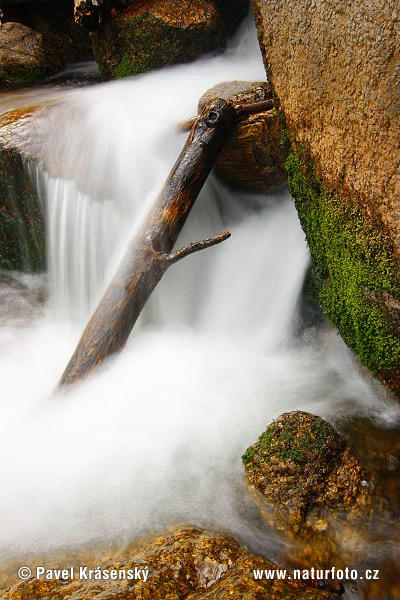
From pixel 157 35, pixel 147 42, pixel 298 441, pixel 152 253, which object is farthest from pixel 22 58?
pixel 298 441

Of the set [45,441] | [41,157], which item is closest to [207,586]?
[45,441]

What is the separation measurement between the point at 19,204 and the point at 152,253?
245cm

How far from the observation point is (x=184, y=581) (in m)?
2.36

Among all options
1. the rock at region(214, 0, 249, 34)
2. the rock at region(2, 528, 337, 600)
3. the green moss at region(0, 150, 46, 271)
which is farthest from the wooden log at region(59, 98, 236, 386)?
the rock at region(214, 0, 249, 34)

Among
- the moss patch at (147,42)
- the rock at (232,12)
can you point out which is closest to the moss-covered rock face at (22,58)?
the moss patch at (147,42)

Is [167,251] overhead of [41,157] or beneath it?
beneath

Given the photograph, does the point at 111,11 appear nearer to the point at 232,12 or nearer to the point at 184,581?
the point at 232,12

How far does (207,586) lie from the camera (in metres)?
2.34

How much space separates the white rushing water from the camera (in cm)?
302

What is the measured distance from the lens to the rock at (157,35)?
6.71 metres

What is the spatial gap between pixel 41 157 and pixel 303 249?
3135mm

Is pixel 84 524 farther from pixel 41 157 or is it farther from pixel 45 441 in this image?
pixel 41 157

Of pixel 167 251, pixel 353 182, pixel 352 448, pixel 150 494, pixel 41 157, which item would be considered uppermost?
pixel 41 157

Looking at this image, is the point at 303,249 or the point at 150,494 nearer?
the point at 150,494
